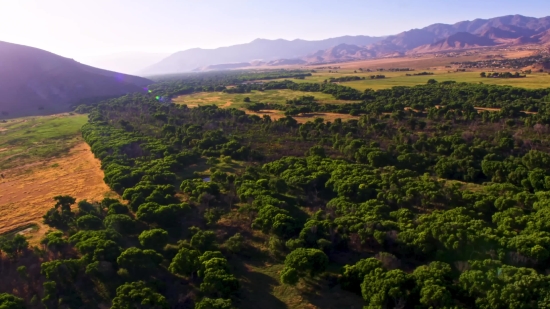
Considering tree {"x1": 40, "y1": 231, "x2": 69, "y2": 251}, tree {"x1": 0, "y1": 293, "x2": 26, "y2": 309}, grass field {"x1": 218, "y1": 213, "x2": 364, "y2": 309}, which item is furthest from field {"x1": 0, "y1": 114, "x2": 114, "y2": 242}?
grass field {"x1": 218, "y1": 213, "x2": 364, "y2": 309}

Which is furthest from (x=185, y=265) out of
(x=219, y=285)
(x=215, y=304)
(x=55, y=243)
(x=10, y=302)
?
(x=55, y=243)

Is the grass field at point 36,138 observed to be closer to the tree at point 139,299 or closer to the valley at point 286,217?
the valley at point 286,217

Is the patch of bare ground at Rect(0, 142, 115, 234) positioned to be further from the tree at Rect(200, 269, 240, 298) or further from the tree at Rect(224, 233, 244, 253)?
the tree at Rect(200, 269, 240, 298)

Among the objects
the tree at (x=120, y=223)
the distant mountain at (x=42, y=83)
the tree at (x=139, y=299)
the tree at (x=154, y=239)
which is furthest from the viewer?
the distant mountain at (x=42, y=83)

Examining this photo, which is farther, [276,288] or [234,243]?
[234,243]

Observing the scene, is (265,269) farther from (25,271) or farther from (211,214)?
(25,271)

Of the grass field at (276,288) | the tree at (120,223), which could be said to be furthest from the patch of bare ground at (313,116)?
the grass field at (276,288)

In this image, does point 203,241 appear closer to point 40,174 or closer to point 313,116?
point 40,174

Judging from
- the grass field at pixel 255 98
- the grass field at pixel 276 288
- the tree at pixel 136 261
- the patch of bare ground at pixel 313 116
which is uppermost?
the grass field at pixel 255 98

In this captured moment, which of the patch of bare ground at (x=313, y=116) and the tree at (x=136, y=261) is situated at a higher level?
the patch of bare ground at (x=313, y=116)
